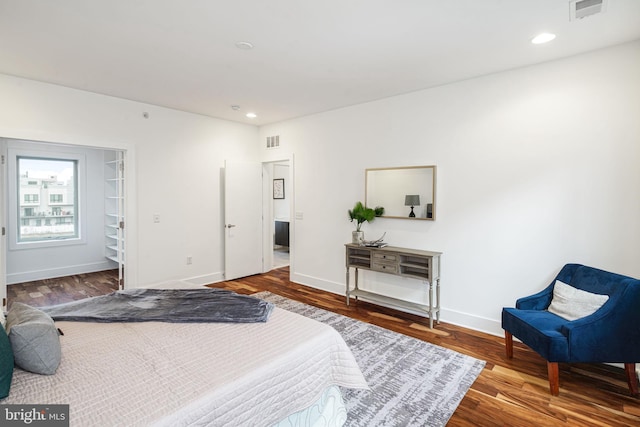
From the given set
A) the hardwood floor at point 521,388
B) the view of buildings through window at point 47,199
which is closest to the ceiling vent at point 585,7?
the hardwood floor at point 521,388

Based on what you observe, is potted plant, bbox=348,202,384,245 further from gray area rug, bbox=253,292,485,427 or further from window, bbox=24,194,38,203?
window, bbox=24,194,38,203

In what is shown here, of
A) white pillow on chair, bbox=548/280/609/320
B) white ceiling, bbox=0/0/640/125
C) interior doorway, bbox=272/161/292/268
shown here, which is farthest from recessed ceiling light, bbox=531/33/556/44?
interior doorway, bbox=272/161/292/268

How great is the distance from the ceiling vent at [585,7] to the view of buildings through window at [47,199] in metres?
7.26

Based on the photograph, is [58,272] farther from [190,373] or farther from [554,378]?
[554,378]

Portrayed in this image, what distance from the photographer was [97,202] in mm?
6039

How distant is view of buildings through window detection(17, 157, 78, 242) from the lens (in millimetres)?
5426

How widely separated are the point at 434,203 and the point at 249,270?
3.41m

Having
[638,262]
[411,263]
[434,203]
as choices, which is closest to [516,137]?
[434,203]

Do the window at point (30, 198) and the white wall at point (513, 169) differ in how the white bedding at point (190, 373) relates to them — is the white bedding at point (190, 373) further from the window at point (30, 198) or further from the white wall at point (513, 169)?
the window at point (30, 198)

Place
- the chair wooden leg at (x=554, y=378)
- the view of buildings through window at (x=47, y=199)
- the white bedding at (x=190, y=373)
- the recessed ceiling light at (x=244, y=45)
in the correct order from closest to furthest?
the white bedding at (x=190, y=373)
the chair wooden leg at (x=554, y=378)
the recessed ceiling light at (x=244, y=45)
the view of buildings through window at (x=47, y=199)

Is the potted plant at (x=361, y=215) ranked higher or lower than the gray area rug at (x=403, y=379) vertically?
higher

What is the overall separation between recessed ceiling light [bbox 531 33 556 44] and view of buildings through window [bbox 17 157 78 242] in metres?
7.08

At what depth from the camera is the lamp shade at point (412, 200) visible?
3838mm

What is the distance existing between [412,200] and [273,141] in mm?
2771
